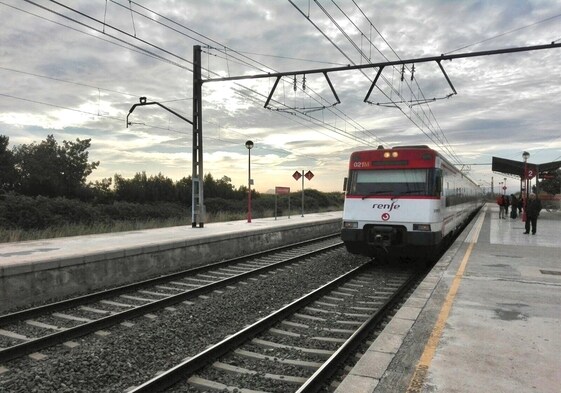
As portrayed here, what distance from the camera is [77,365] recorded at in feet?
16.7

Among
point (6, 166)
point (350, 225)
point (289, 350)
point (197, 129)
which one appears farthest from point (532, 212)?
point (6, 166)

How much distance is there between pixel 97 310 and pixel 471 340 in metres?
5.82

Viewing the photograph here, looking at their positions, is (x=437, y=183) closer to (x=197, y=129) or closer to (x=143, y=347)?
(x=143, y=347)

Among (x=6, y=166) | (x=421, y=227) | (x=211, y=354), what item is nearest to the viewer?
(x=211, y=354)

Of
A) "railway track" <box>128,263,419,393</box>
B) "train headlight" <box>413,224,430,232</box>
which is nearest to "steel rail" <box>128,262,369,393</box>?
"railway track" <box>128,263,419,393</box>

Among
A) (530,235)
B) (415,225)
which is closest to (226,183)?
(530,235)

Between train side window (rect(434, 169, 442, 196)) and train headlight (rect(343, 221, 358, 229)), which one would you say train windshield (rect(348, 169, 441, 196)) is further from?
train headlight (rect(343, 221, 358, 229))

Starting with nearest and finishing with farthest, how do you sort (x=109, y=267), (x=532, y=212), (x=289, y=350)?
(x=289, y=350)
(x=109, y=267)
(x=532, y=212)

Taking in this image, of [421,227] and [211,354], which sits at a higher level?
[421,227]

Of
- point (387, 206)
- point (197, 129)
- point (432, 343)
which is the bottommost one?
point (432, 343)

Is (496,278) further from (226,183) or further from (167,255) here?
(226,183)

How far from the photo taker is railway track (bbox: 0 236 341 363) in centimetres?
599

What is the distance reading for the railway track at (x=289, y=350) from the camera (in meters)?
4.68

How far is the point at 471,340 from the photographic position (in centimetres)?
486
